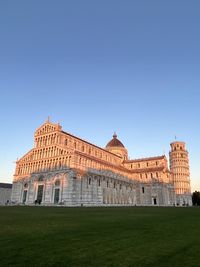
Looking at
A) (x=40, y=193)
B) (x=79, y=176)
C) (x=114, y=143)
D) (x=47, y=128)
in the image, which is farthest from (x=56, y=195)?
(x=114, y=143)

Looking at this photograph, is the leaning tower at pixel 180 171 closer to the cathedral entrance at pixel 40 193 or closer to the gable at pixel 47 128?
the cathedral entrance at pixel 40 193

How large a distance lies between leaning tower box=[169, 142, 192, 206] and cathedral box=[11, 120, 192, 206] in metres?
18.3

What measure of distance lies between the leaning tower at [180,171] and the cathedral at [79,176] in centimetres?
1834

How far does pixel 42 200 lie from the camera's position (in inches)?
2421

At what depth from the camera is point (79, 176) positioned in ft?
191

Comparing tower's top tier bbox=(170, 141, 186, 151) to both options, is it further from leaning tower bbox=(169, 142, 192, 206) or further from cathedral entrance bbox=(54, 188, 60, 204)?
cathedral entrance bbox=(54, 188, 60, 204)

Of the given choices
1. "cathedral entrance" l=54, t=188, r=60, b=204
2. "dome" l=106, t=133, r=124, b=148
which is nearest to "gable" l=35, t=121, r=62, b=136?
"cathedral entrance" l=54, t=188, r=60, b=204

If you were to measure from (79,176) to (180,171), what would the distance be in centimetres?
6672

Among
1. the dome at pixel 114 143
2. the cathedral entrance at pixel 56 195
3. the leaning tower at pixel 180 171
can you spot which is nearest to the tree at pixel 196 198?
the leaning tower at pixel 180 171

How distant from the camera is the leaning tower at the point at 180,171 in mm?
105938

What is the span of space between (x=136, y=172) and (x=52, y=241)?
8277 cm

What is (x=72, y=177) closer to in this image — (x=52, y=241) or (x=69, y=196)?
(x=69, y=196)

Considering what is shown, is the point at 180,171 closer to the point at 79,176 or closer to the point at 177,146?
the point at 177,146

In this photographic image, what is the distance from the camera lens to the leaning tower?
106 m
